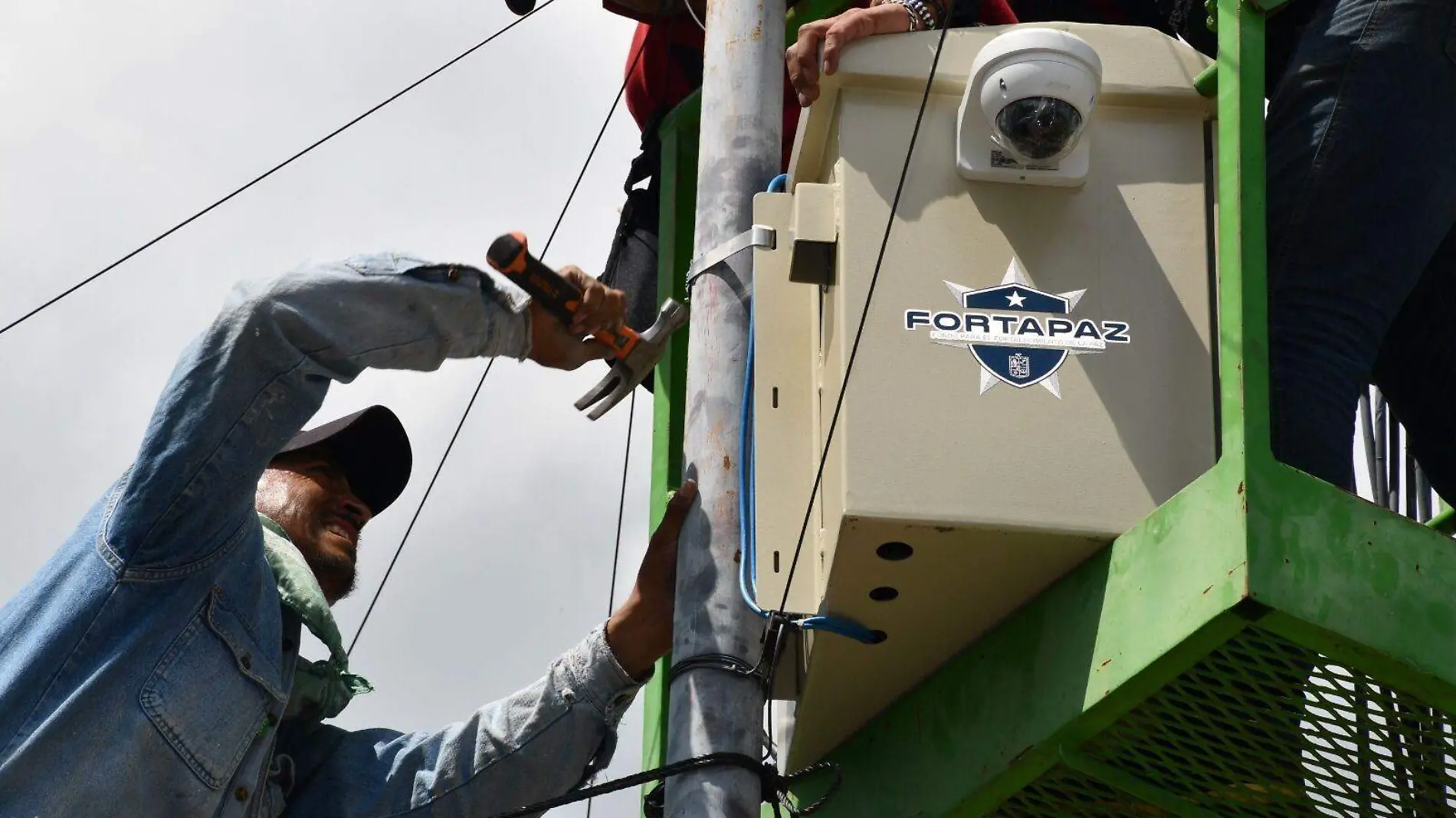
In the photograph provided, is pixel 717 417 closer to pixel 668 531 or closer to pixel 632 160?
pixel 668 531

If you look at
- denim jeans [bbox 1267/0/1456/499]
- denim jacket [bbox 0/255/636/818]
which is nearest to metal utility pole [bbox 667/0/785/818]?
denim jacket [bbox 0/255/636/818]

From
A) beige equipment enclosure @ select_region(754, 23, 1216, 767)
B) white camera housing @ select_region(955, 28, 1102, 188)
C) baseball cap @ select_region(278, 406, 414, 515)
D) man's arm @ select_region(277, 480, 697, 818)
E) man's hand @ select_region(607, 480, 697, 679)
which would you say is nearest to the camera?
beige equipment enclosure @ select_region(754, 23, 1216, 767)

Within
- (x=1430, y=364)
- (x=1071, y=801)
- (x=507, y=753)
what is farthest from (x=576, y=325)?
(x=1430, y=364)

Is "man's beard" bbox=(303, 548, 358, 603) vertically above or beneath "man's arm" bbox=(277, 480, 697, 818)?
above

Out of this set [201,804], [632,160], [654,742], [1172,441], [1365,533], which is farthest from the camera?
[632,160]

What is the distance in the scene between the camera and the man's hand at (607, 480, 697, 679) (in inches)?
169

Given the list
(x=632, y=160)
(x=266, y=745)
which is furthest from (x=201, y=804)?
(x=632, y=160)

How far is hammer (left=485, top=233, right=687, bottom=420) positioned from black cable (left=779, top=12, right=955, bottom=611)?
601 millimetres

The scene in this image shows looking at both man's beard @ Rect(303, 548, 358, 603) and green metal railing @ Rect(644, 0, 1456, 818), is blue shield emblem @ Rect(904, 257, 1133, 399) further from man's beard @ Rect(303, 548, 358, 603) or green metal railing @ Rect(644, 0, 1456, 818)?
man's beard @ Rect(303, 548, 358, 603)

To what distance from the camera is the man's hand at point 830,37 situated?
3912 millimetres

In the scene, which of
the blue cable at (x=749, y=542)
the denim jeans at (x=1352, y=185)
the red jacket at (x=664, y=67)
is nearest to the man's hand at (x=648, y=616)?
the blue cable at (x=749, y=542)

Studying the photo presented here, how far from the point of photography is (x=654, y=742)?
475 cm

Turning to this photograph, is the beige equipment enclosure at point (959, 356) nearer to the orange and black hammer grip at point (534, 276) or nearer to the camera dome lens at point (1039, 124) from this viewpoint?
Answer: the camera dome lens at point (1039, 124)

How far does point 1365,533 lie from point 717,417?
1.28 meters
